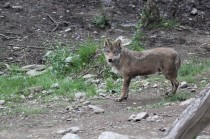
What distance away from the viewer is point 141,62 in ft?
Result: 31.1

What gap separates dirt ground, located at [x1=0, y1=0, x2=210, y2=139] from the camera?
26.6ft

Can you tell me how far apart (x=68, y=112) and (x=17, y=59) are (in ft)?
15.5

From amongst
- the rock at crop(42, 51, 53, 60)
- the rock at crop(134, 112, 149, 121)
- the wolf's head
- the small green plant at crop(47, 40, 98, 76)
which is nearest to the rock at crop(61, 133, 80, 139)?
the rock at crop(134, 112, 149, 121)

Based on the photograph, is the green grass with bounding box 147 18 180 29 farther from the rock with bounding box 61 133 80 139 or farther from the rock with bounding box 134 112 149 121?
the rock with bounding box 61 133 80 139

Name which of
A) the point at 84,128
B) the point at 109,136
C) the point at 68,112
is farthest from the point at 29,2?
the point at 109,136

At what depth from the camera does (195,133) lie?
5.35m

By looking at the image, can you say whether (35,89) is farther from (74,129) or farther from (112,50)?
(74,129)

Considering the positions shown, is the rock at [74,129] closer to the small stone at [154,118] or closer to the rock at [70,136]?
the rock at [70,136]

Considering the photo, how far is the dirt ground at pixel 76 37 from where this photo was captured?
26.6ft

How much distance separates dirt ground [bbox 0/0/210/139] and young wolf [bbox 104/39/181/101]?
16.0 inches

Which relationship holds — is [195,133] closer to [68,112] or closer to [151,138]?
[151,138]

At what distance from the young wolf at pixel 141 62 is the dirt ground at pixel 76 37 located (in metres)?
0.41

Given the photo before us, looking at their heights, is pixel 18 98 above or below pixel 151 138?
below

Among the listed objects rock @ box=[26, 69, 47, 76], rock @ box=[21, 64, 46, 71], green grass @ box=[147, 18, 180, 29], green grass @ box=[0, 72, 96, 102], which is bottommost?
rock @ box=[21, 64, 46, 71]
